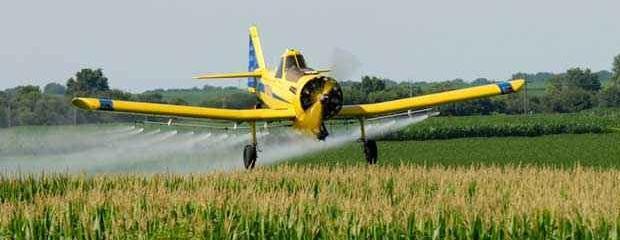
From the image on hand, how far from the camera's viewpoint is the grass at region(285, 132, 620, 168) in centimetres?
4266

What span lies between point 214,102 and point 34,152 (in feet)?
162

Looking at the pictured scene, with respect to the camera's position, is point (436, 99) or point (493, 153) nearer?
point (436, 99)

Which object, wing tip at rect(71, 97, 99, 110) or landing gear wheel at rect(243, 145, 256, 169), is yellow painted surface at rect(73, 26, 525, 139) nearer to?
wing tip at rect(71, 97, 99, 110)

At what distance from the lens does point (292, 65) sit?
3353 centimetres

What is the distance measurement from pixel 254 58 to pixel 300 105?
9.87 metres

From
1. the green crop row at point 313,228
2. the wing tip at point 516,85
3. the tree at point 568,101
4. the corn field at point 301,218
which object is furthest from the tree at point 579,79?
the green crop row at point 313,228

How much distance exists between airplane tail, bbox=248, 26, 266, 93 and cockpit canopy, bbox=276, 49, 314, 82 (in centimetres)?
508

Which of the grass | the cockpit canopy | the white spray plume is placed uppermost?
the cockpit canopy

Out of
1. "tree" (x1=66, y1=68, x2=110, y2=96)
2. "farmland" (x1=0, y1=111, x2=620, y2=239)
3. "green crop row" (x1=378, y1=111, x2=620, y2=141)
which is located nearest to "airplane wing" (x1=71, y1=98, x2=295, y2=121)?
"farmland" (x1=0, y1=111, x2=620, y2=239)

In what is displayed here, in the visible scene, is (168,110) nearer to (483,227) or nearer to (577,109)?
(483,227)

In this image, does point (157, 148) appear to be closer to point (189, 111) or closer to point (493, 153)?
point (189, 111)

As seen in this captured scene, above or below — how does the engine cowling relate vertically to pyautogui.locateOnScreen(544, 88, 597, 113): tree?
above

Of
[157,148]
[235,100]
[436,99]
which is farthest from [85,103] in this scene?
[235,100]

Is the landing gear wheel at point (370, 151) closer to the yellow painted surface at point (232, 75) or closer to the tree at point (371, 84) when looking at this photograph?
the yellow painted surface at point (232, 75)
